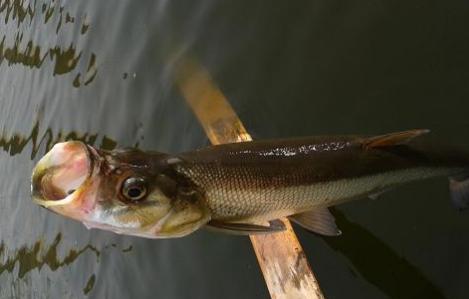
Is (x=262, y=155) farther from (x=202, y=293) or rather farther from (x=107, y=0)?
(x=107, y=0)

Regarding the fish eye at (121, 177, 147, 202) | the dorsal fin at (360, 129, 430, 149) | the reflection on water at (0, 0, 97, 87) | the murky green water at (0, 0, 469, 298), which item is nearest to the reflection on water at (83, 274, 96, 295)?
the murky green water at (0, 0, 469, 298)

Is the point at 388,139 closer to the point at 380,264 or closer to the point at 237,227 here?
the point at 237,227

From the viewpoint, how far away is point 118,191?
278 centimetres

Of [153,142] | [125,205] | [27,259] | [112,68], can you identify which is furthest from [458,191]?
[27,259]

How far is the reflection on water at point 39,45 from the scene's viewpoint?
7.42m

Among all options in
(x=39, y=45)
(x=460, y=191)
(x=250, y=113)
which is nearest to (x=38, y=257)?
(x=250, y=113)

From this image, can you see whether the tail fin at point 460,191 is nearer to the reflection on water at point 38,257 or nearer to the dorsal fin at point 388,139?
the dorsal fin at point 388,139

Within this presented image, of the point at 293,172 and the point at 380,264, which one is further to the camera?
the point at 380,264

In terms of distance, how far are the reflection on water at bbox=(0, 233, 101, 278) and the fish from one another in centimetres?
306

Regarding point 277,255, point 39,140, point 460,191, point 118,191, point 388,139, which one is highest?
point 39,140

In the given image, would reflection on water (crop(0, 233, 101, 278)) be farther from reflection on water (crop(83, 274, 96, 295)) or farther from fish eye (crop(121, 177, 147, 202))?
fish eye (crop(121, 177, 147, 202))

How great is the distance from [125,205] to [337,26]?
296 centimetres

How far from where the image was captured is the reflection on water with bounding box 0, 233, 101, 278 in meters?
6.12

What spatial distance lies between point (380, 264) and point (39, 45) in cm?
604
